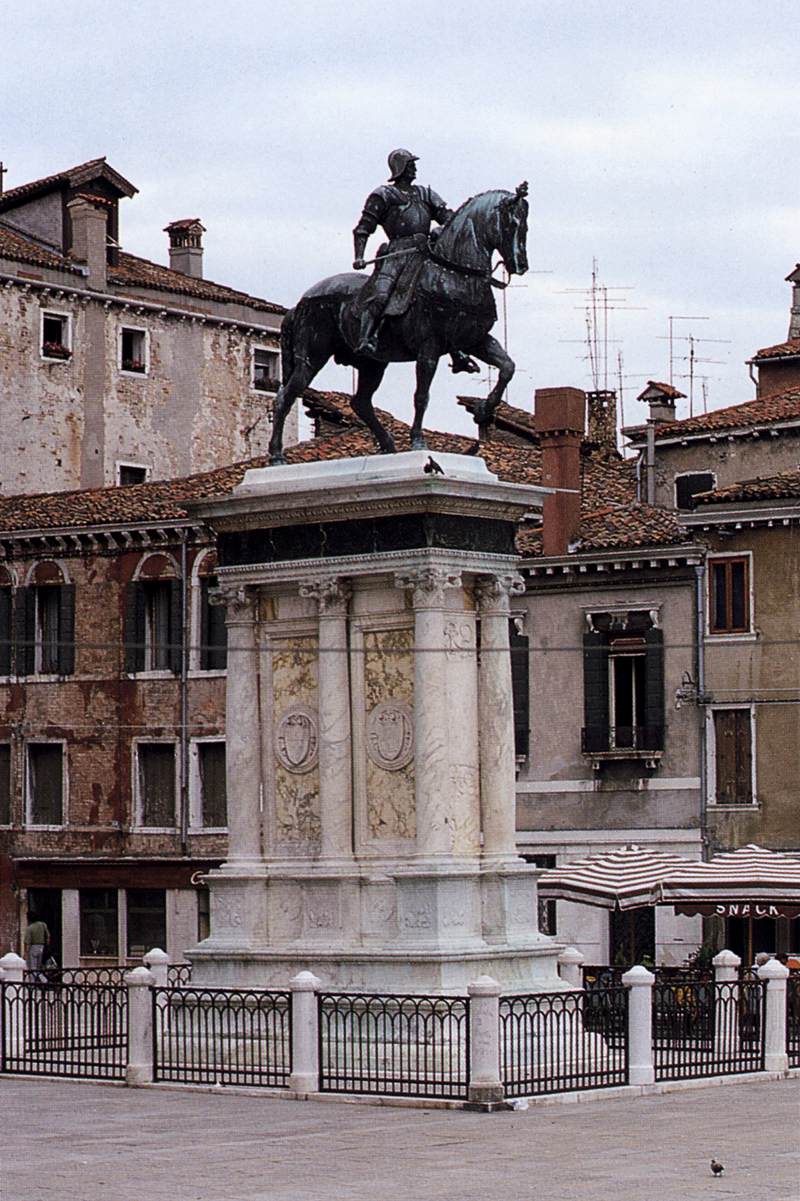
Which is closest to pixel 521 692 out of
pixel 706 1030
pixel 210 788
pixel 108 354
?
pixel 210 788

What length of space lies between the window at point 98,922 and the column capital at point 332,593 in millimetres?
23585

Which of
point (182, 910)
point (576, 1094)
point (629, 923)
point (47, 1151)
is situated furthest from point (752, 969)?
point (182, 910)

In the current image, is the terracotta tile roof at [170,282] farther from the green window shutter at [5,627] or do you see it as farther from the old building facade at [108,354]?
the green window shutter at [5,627]

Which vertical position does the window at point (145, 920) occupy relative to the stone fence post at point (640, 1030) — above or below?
below

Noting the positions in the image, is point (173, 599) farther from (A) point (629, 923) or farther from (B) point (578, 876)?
(B) point (578, 876)

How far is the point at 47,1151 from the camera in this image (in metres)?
21.2

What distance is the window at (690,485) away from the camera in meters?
51.7

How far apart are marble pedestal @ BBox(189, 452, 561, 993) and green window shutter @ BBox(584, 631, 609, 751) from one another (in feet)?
58.7

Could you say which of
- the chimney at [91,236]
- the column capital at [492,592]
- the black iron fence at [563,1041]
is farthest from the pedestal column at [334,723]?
the chimney at [91,236]

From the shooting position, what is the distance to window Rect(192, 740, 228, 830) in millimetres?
49906

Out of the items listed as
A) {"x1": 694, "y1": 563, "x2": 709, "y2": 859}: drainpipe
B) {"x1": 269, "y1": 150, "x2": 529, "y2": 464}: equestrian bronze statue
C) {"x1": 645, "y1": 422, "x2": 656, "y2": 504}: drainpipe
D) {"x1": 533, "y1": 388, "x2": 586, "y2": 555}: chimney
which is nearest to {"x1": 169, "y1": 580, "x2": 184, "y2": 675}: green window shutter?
{"x1": 533, "y1": 388, "x2": 586, "y2": 555}: chimney

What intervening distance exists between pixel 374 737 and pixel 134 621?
Result: 24.0m

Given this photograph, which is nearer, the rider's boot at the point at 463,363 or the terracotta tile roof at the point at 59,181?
the rider's boot at the point at 463,363

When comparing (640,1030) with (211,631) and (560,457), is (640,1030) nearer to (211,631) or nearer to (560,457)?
(560,457)
